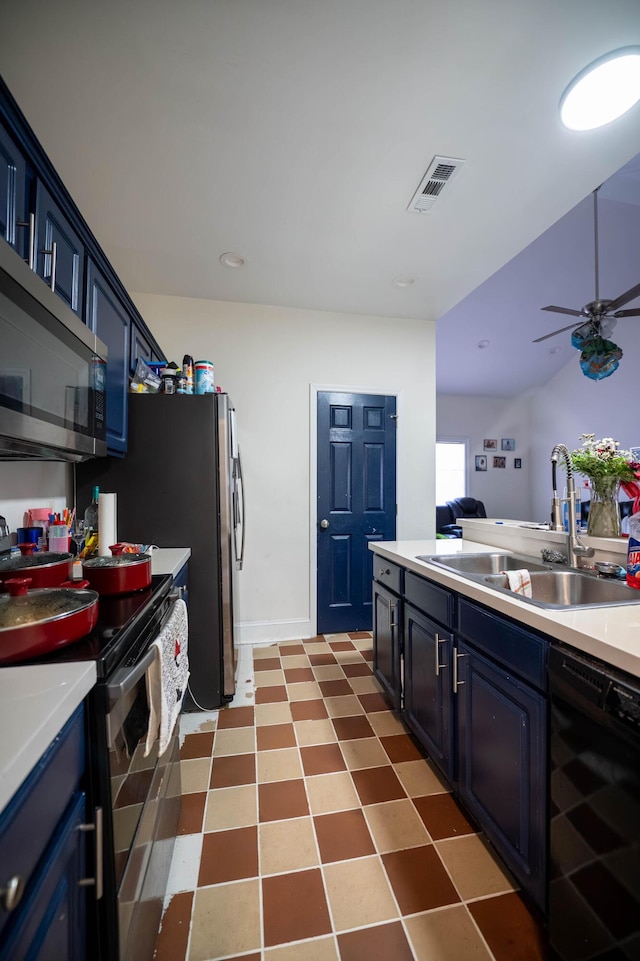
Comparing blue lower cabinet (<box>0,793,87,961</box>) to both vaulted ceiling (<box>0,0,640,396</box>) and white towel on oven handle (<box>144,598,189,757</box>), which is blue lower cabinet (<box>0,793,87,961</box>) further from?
vaulted ceiling (<box>0,0,640,396</box>)

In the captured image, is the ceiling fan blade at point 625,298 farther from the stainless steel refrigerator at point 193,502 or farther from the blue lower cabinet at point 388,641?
the stainless steel refrigerator at point 193,502

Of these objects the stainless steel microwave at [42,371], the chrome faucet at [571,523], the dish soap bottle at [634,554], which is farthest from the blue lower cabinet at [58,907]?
the chrome faucet at [571,523]

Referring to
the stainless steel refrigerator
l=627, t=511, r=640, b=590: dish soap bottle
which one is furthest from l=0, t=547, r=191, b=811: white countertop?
l=627, t=511, r=640, b=590: dish soap bottle

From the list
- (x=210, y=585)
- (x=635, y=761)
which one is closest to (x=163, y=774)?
(x=210, y=585)

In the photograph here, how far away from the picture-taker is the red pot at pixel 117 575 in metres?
1.28

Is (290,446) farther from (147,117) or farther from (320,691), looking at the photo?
(147,117)

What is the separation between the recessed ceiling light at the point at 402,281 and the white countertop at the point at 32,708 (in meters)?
2.88

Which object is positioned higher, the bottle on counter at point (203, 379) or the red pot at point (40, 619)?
the bottle on counter at point (203, 379)

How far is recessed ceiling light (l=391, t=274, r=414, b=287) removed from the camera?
2.83 meters

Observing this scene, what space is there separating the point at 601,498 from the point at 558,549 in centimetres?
29

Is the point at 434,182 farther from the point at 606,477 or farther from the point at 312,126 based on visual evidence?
the point at 606,477

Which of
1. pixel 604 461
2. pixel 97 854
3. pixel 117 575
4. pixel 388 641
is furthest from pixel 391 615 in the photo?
pixel 97 854

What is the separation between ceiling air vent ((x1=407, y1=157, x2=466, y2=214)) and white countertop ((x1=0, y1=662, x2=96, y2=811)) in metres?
2.27

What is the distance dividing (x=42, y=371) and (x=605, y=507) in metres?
2.12
